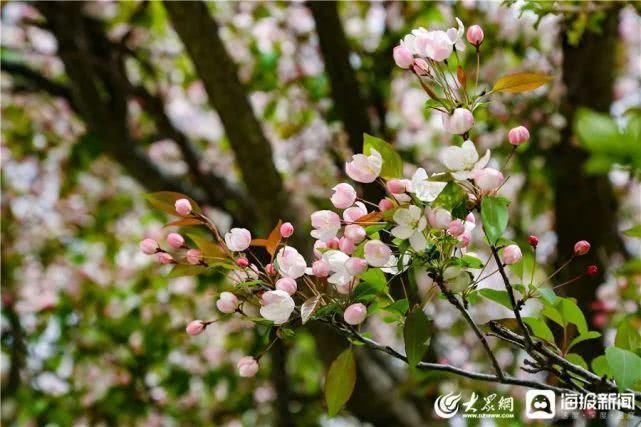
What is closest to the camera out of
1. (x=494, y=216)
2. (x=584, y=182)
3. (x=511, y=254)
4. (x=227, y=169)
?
(x=494, y=216)

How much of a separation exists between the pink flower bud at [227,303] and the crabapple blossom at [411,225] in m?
0.19

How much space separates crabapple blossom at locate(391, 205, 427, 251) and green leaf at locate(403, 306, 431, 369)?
0.08 m

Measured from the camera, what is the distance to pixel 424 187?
609 mm

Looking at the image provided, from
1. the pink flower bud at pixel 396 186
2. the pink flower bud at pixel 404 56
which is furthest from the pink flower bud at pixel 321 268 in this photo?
the pink flower bud at pixel 404 56

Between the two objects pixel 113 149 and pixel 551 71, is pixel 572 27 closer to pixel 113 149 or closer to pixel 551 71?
pixel 551 71

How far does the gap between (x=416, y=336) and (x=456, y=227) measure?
0.38 feet

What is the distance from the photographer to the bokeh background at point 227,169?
1808mm

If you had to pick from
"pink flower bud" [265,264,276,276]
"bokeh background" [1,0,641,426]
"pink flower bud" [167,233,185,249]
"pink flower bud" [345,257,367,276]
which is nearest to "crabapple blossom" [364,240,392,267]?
"pink flower bud" [345,257,367,276]

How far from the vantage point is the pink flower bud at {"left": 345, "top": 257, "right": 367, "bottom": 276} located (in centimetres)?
64

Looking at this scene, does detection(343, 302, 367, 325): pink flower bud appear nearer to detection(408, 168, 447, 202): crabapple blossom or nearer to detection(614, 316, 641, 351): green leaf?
detection(408, 168, 447, 202): crabapple blossom

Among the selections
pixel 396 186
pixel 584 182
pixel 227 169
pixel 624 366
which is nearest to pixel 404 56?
pixel 396 186

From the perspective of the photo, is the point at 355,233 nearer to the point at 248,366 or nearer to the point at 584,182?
the point at 248,366

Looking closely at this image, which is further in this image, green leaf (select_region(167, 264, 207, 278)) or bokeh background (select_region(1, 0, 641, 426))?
bokeh background (select_region(1, 0, 641, 426))

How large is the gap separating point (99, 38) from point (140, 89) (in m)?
0.19
